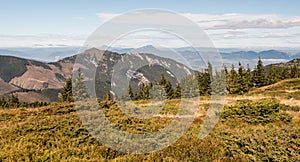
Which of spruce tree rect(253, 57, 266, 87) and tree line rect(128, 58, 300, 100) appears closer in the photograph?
tree line rect(128, 58, 300, 100)

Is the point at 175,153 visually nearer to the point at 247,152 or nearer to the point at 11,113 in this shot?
the point at 247,152

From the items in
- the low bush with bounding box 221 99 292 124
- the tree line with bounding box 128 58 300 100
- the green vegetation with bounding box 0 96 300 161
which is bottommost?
the tree line with bounding box 128 58 300 100

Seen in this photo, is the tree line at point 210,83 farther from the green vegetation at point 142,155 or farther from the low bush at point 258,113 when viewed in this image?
the green vegetation at point 142,155

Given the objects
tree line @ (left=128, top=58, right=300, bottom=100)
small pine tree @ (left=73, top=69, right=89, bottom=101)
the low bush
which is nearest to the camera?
the low bush

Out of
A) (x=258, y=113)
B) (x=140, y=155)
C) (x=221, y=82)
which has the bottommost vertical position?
(x=221, y=82)

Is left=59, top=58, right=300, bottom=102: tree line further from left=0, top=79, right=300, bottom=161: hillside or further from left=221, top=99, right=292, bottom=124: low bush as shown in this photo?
left=0, top=79, right=300, bottom=161: hillside

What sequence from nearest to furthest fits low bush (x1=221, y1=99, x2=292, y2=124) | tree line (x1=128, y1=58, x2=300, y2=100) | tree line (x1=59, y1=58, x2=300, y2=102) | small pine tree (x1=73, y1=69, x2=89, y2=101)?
low bush (x1=221, y1=99, x2=292, y2=124), small pine tree (x1=73, y1=69, x2=89, y2=101), tree line (x1=59, y1=58, x2=300, y2=102), tree line (x1=128, y1=58, x2=300, y2=100)

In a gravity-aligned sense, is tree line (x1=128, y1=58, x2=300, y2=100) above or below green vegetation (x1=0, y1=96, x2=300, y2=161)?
below

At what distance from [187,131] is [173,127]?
669 millimetres

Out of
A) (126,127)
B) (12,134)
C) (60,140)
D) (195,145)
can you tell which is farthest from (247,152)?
(12,134)

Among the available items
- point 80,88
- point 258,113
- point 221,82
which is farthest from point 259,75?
point 258,113

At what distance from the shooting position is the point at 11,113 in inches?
904

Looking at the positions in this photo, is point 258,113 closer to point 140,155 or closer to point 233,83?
point 140,155

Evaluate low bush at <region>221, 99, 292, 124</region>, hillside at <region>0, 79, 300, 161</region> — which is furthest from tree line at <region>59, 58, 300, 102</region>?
hillside at <region>0, 79, 300, 161</region>
